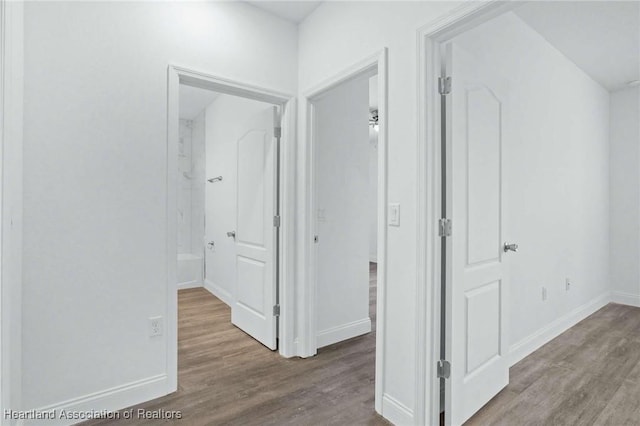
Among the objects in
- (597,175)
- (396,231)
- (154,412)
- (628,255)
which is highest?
(597,175)

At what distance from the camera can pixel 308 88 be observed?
2.61 m

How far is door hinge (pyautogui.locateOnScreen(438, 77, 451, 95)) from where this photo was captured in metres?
1.73

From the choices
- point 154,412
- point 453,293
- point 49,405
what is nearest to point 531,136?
point 453,293

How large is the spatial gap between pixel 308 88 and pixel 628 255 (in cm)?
442

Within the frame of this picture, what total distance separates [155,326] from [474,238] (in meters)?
1.97

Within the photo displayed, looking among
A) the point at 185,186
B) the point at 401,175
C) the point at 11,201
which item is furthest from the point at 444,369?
the point at 185,186

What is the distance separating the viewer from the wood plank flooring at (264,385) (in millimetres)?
1893

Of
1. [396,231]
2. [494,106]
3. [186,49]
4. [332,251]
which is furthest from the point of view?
[332,251]

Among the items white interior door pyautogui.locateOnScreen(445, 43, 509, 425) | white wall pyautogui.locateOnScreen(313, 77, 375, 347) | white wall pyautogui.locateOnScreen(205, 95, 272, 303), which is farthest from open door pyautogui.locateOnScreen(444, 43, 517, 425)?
white wall pyautogui.locateOnScreen(205, 95, 272, 303)

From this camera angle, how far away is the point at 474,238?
1863mm

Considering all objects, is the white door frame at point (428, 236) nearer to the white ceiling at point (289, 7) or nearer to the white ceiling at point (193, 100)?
the white ceiling at point (289, 7)

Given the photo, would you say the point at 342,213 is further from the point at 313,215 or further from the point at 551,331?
the point at 551,331

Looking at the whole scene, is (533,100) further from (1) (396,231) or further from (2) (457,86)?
(1) (396,231)

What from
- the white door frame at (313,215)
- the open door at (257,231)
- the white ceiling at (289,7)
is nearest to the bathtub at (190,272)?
A: the open door at (257,231)
